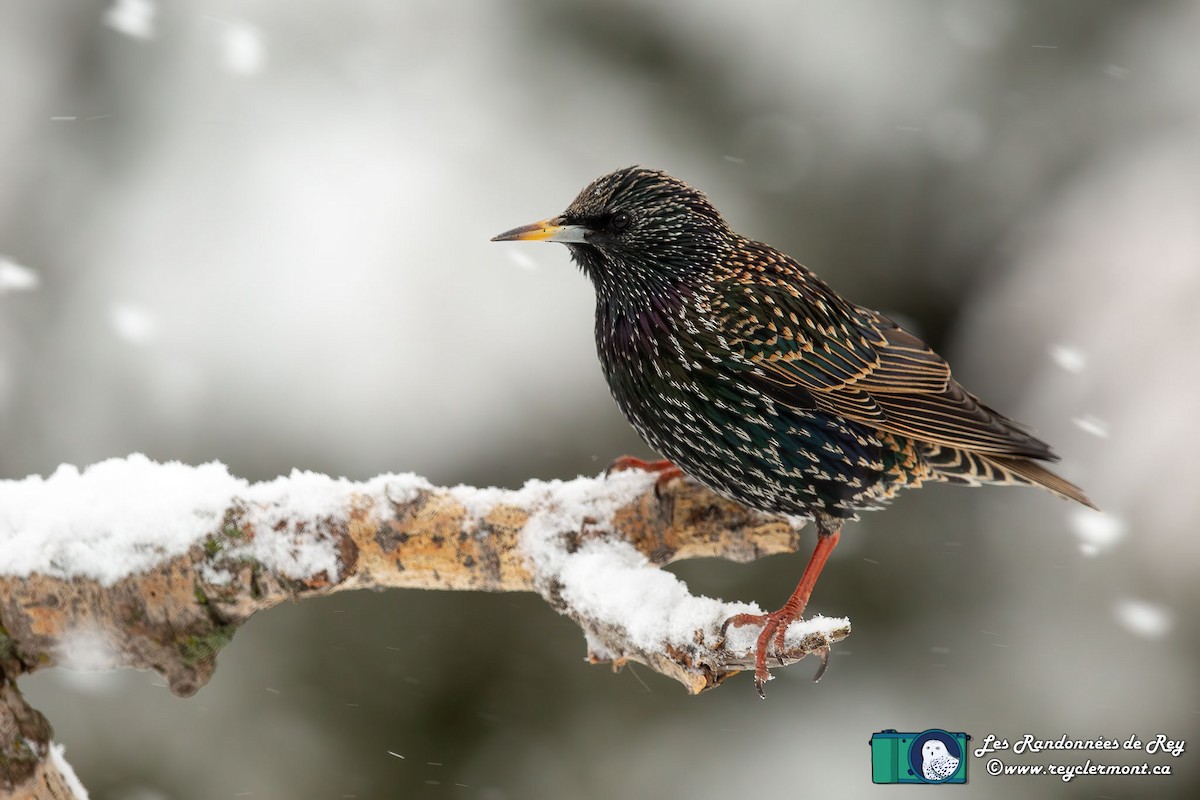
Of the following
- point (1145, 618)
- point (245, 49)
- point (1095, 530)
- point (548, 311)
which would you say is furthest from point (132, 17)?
point (1145, 618)

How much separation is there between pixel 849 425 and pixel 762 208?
1565mm

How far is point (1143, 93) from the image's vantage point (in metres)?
3.92

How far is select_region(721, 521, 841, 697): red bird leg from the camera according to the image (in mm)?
2182

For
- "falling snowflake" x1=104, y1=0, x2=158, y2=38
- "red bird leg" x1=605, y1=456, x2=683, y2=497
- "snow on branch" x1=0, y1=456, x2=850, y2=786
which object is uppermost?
"falling snowflake" x1=104, y1=0, x2=158, y2=38

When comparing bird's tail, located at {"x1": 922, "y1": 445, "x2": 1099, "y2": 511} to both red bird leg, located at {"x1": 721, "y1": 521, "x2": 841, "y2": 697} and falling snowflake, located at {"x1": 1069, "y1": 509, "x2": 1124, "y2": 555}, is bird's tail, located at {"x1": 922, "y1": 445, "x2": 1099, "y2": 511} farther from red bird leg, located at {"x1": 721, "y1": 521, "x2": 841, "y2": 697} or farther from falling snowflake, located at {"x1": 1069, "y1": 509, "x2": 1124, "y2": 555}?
falling snowflake, located at {"x1": 1069, "y1": 509, "x2": 1124, "y2": 555}

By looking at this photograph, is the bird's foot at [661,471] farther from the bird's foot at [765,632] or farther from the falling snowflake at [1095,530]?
the falling snowflake at [1095,530]

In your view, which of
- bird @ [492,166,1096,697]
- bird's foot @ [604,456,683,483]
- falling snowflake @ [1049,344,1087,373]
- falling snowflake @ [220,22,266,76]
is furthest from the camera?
falling snowflake @ [220,22,266,76]

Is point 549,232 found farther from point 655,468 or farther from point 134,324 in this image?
point 134,324

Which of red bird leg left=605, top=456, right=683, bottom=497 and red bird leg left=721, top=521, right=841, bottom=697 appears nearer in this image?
red bird leg left=721, top=521, right=841, bottom=697

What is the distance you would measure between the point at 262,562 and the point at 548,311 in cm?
204

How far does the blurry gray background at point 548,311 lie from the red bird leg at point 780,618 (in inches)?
50.2

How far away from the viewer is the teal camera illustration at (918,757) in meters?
3.04

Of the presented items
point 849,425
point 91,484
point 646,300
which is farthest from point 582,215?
point 91,484

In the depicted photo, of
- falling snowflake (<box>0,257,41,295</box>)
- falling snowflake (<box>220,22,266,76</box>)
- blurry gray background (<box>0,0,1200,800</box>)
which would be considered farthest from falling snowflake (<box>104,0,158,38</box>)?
falling snowflake (<box>0,257,41,295</box>)
